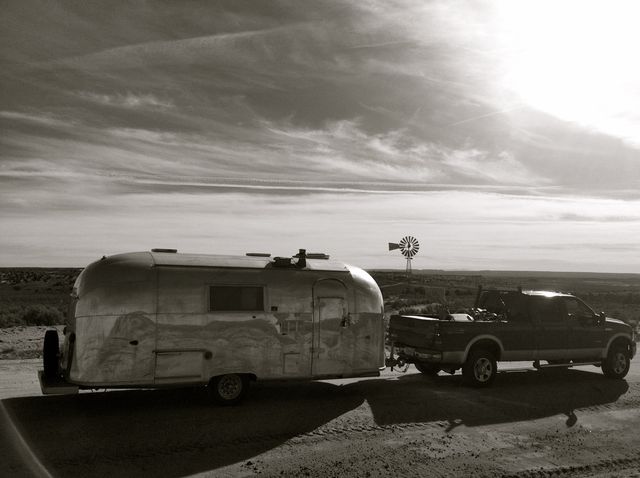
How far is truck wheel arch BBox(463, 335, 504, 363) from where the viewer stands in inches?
502

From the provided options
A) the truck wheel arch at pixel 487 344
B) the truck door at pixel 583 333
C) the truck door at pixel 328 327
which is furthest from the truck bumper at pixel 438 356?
the truck door at pixel 583 333

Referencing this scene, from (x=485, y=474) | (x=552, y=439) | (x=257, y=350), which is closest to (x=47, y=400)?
(x=257, y=350)

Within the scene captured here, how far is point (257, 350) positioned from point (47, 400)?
3638 mm

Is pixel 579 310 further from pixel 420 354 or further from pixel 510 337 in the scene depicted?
pixel 420 354

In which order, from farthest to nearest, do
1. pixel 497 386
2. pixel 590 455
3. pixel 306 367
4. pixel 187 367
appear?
pixel 497 386
pixel 306 367
pixel 187 367
pixel 590 455

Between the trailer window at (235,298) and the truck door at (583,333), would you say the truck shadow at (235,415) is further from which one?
the trailer window at (235,298)

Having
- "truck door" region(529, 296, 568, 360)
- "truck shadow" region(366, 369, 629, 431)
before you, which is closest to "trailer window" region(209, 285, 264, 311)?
"truck shadow" region(366, 369, 629, 431)

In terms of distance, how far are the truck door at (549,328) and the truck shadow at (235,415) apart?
26.4 inches

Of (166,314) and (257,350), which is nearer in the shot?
(166,314)

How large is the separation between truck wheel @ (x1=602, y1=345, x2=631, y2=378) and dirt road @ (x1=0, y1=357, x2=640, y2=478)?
84.4 inches

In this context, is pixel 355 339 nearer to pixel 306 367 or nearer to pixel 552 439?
pixel 306 367

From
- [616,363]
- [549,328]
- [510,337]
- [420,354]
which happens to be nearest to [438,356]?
[420,354]

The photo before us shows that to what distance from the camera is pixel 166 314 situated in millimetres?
9859

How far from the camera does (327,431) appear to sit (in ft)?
30.2
